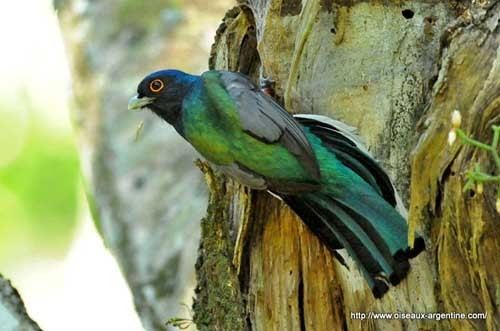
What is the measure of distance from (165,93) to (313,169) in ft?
2.04

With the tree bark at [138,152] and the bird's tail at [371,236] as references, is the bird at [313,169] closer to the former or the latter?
the bird's tail at [371,236]

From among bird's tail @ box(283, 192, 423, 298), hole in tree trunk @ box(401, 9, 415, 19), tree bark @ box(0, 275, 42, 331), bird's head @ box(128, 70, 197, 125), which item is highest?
hole in tree trunk @ box(401, 9, 415, 19)

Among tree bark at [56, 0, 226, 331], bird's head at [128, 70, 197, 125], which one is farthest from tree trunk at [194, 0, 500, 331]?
tree bark at [56, 0, 226, 331]

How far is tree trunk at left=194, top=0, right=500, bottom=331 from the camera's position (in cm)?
278

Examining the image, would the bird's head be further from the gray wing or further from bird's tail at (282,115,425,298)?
bird's tail at (282,115,425,298)

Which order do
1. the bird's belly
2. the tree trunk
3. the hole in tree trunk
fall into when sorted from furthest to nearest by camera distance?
1. the hole in tree trunk
2. the bird's belly
3. the tree trunk

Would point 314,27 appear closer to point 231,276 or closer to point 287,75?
point 287,75

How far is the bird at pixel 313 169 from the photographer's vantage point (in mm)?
3002

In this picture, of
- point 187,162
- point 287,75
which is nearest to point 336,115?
point 287,75

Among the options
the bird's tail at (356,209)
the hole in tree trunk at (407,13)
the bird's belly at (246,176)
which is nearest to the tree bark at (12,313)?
the bird's belly at (246,176)

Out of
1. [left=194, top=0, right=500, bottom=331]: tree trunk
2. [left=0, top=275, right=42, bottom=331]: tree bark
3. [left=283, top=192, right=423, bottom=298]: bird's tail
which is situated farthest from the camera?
[left=283, top=192, right=423, bottom=298]: bird's tail

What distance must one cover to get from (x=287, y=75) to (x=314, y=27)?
190 millimetres

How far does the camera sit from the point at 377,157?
3145mm

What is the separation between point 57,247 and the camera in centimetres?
574
